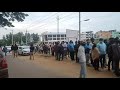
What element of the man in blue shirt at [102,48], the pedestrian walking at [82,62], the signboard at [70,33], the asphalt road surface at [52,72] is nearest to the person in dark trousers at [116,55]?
the asphalt road surface at [52,72]

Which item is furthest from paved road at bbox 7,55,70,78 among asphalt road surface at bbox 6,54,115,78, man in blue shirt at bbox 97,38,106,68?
man in blue shirt at bbox 97,38,106,68

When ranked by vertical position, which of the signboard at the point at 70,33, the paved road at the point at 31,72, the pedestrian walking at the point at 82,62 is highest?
the signboard at the point at 70,33

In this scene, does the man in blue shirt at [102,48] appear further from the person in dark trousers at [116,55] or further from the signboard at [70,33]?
→ the signboard at [70,33]

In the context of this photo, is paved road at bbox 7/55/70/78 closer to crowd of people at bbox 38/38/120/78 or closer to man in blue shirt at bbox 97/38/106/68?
crowd of people at bbox 38/38/120/78

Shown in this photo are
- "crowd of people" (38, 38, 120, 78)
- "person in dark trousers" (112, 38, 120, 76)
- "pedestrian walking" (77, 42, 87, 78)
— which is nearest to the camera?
"pedestrian walking" (77, 42, 87, 78)

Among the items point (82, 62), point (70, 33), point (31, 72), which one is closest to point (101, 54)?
point (31, 72)

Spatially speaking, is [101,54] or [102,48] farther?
[101,54]

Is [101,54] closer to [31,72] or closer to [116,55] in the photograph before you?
[116,55]

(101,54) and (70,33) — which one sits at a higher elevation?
(70,33)
